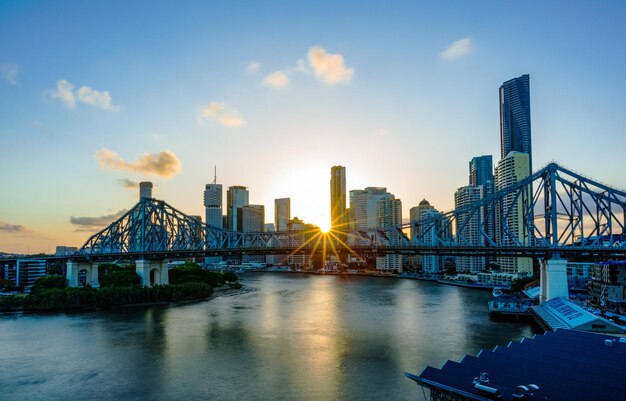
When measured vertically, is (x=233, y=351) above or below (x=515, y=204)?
below

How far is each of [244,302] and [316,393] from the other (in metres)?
32.6

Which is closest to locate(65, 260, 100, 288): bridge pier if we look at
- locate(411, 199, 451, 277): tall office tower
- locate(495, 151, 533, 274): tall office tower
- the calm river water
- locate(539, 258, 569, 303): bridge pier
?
the calm river water

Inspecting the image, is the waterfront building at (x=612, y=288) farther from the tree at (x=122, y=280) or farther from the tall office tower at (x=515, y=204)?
the tree at (x=122, y=280)

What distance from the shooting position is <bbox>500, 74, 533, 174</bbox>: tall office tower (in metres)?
178

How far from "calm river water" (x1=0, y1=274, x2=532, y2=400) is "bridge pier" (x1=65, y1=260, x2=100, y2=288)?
22.7 m

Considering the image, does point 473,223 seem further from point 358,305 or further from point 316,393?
point 316,393

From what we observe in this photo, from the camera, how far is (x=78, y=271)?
62281mm

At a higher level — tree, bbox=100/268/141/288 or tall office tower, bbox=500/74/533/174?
tall office tower, bbox=500/74/533/174

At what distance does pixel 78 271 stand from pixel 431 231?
76189 millimetres

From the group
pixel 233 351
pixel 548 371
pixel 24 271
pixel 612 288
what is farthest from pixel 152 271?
pixel 548 371

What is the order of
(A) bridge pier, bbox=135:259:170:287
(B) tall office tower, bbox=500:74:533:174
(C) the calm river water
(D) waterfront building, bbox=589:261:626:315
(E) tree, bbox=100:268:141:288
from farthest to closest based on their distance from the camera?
(B) tall office tower, bbox=500:74:533:174, (A) bridge pier, bbox=135:259:170:287, (E) tree, bbox=100:268:141:288, (D) waterfront building, bbox=589:261:626:315, (C) the calm river water

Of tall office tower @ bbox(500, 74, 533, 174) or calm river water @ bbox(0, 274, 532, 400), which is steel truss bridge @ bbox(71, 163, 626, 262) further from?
tall office tower @ bbox(500, 74, 533, 174)

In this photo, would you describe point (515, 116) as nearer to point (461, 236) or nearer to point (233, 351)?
point (461, 236)

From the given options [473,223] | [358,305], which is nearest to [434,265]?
[473,223]
